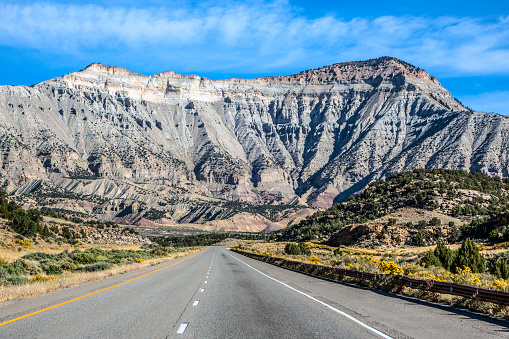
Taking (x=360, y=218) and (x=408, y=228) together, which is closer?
(x=408, y=228)

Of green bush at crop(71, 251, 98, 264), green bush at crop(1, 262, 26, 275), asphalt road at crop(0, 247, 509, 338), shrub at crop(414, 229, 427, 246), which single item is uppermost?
shrub at crop(414, 229, 427, 246)

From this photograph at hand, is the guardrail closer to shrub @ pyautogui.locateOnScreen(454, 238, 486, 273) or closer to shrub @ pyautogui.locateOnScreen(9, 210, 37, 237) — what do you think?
shrub @ pyautogui.locateOnScreen(454, 238, 486, 273)

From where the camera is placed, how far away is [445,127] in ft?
611

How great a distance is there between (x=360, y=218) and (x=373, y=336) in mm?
60860

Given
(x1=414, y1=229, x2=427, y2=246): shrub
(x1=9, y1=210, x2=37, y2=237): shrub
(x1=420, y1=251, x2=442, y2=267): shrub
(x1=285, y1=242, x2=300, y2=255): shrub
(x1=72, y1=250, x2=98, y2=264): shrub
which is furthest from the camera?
(x1=414, y1=229, x2=427, y2=246): shrub

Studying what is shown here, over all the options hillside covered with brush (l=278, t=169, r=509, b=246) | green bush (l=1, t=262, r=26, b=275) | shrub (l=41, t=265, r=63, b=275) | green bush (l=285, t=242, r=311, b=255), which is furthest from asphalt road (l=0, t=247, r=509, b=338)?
hillside covered with brush (l=278, t=169, r=509, b=246)

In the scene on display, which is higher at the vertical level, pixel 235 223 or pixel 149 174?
pixel 149 174

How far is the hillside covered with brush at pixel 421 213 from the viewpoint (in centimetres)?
5038

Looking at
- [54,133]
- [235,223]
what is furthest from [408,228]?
[54,133]

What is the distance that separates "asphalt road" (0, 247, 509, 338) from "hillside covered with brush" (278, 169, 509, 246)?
123 ft

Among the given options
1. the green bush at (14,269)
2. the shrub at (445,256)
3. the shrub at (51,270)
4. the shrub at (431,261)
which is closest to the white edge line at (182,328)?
the green bush at (14,269)

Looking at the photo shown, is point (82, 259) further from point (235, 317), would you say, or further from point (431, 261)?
point (235, 317)

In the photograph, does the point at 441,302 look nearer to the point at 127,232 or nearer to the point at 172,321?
the point at 172,321

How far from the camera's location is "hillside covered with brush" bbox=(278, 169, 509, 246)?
1983 inches
